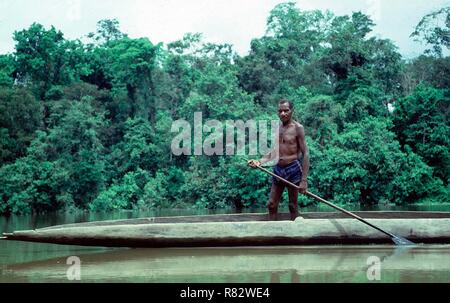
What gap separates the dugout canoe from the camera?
538 cm

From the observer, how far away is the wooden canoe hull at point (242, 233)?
5383 millimetres

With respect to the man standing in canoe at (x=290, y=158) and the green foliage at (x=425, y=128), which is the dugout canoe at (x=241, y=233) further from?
the green foliage at (x=425, y=128)

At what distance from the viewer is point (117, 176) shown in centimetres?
1858

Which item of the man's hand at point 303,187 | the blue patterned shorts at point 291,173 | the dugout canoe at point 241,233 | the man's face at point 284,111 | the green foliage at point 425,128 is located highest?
the green foliage at point 425,128

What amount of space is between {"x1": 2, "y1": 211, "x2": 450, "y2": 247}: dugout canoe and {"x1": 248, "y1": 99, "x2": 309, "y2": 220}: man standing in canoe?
67cm

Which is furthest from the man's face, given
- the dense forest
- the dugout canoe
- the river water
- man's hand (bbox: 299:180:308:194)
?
the dense forest

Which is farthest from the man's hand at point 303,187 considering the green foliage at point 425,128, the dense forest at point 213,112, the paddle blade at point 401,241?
the green foliage at point 425,128

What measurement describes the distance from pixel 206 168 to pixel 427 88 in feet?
19.5

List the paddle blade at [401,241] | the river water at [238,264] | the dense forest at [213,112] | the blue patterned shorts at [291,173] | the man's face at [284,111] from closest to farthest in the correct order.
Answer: the river water at [238,264] < the paddle blade at [401,241] < the man's face at [284,111] < the blue patterned shorts at [291,173] < the dense forest at [213,112]

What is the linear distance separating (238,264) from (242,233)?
77cm

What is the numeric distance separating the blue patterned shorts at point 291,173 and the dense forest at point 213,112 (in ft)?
32.6

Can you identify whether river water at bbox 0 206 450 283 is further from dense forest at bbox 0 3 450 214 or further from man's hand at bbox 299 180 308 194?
dense forest at bbox 0 3 450 214

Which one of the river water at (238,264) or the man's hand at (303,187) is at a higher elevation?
the man's hand at (303,187)
